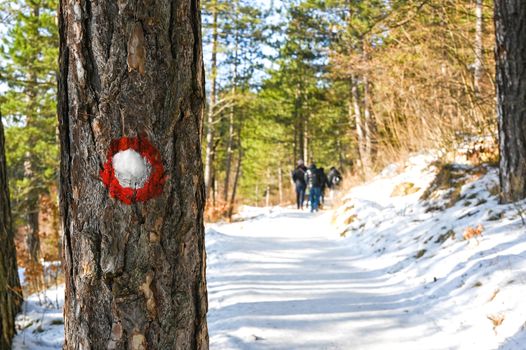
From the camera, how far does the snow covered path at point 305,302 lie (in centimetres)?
308

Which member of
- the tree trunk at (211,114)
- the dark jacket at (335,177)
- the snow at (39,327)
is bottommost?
the snow at (39,327)

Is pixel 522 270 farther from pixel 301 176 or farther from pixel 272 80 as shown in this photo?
pixel 272 80

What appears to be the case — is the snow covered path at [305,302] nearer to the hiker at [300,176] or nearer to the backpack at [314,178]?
the backpack at [314,178]

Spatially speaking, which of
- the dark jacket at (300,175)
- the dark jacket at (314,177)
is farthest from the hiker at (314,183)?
the dark jacket at (300,175)

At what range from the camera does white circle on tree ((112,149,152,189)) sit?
1.37 m

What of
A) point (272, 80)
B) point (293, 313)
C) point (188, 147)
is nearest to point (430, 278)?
point (293, 313)

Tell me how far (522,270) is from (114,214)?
3194mm

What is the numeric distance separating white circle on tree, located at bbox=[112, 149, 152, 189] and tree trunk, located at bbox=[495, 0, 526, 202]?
4528mm

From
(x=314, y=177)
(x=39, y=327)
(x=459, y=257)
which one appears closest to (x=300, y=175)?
(x=314, y=177)

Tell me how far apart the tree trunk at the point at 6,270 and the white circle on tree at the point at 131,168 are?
2.35 metres

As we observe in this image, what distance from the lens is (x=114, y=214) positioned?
1360 mm

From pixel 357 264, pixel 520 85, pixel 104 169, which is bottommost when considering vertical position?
pixel 357 264

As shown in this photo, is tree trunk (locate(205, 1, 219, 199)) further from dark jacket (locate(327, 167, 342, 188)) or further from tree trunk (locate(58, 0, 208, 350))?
tree trunk (locate(58, 0, 208, 350))

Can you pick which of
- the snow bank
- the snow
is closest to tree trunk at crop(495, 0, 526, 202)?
the snow bank
